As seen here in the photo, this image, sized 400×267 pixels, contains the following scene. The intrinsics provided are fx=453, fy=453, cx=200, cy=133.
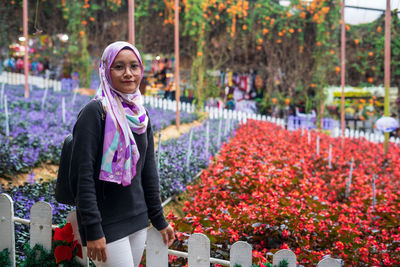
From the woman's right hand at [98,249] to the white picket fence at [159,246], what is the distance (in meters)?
0.44

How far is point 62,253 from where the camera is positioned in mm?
2428

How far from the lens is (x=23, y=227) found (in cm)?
343

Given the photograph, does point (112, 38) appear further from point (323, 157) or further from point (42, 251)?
point (42, 251)

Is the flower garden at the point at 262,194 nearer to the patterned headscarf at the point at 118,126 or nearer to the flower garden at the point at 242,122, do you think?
the flower garden at the point at 242,122

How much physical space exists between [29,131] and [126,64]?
17.7ft

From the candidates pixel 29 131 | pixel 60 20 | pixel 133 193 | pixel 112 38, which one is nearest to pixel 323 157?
pixel 29 131

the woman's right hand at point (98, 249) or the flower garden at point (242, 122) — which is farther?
the flower garden at point (242, 122)

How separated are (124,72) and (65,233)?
959 millimetres

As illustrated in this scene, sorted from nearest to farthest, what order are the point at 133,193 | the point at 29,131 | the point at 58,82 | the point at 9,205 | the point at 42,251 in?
the point at 133,193 → the point at 42,251 → the point at 9,205 → the point at 29,131 → the point at 58,82

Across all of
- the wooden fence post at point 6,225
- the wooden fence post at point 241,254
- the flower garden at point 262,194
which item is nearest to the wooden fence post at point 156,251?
the wooden fence post at point 241,254

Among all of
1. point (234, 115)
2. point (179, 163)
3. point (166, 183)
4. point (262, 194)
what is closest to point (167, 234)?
point (262, 194)

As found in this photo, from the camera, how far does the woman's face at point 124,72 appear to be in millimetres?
2059

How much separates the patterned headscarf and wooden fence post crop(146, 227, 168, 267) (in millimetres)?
425

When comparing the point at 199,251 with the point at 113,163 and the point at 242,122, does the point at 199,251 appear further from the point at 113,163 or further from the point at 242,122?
the point at 242,122
